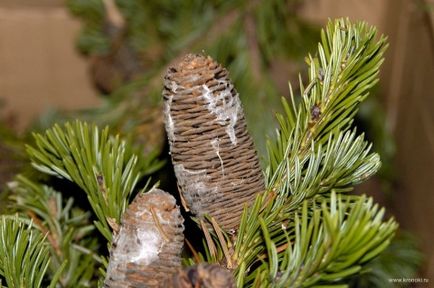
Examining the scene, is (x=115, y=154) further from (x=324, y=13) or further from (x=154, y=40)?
(x=324, y=13)

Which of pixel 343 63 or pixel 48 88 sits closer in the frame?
pixel 343 63

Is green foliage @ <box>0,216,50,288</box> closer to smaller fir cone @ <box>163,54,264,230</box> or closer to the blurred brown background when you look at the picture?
smaller fir cone @ <box>163,54,264,230</box>

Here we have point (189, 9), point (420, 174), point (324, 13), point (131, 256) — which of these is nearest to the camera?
point (131, 256)

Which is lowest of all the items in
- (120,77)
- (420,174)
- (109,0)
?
(420,174)

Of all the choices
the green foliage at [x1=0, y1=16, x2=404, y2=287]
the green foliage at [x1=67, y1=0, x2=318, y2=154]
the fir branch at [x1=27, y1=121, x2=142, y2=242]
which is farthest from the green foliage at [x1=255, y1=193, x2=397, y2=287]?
the green foliage at [x1=67, y1=0, x2=318, y2=154]

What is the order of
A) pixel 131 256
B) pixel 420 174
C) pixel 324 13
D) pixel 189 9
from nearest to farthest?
pixel 131 256
pixel 420 174
pixel 189 9
pixel 324 13

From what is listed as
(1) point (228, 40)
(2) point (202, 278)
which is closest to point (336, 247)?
(2) point (202, 278)

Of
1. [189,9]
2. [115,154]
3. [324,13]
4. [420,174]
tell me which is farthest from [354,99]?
[324,13]

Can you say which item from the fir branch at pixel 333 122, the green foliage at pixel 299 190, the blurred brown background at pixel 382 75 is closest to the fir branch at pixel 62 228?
the green foliage at pixel 299 190
